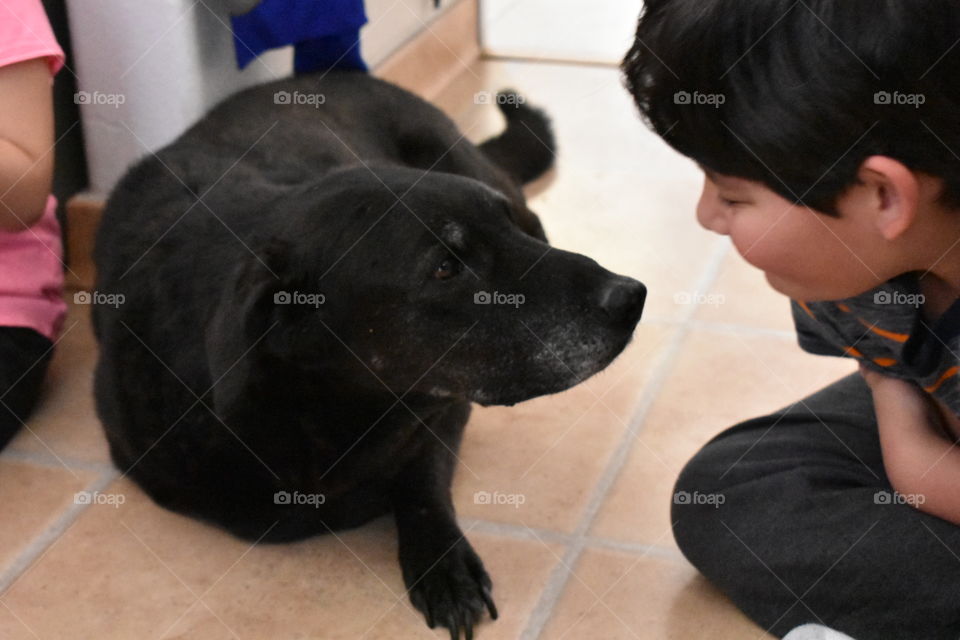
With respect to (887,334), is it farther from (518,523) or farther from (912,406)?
(518,523)

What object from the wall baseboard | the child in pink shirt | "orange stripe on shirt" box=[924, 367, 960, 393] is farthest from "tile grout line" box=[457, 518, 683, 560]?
the wall baseboard

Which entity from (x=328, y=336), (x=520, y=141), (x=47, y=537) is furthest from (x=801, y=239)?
(x=520, y=141)

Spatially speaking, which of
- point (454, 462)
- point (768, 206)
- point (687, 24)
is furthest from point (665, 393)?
point (687, 24)

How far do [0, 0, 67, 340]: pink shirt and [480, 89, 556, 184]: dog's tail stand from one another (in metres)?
0.95

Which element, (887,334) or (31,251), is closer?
(887,334)

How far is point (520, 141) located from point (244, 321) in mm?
1324

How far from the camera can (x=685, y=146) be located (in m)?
1.27

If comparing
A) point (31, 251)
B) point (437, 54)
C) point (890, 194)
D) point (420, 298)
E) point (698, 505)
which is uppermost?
point (890, 194)

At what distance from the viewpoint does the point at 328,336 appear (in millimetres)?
1414

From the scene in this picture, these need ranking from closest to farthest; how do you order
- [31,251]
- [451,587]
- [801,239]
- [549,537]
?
[801,239] < [451,587] < [549,537] < [31,251]

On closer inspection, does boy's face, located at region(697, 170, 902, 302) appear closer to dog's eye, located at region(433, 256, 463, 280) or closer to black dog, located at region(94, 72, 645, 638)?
black dog, located at region(94, 72, 645, 638)

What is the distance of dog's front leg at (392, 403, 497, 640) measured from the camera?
4.89 ft

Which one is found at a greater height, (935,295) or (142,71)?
(935,295)

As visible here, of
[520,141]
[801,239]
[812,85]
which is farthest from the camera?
[520,141]
